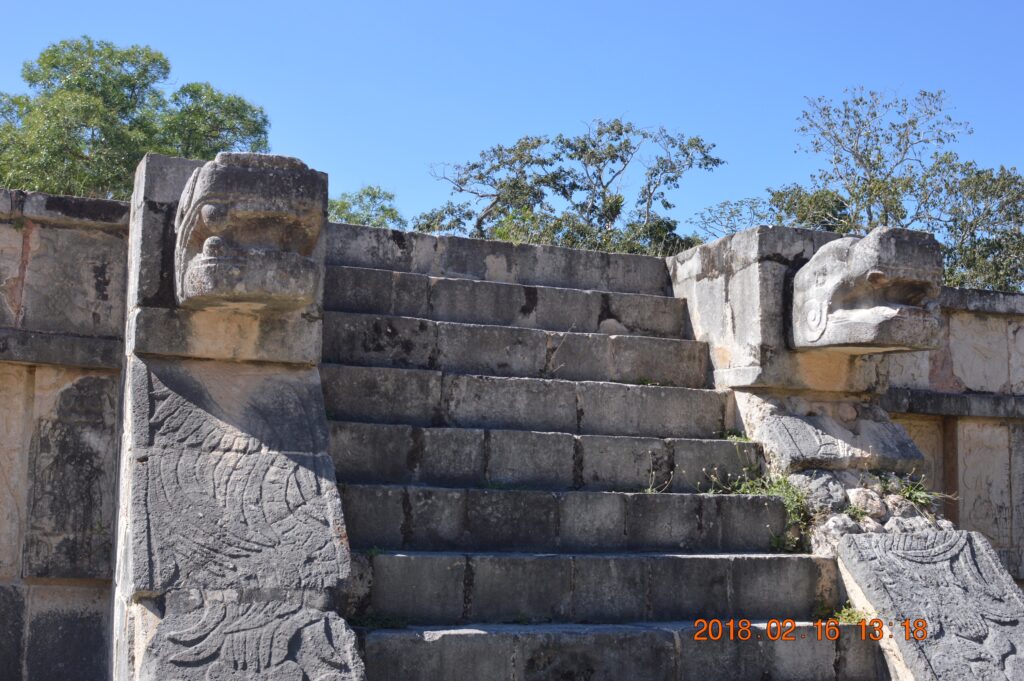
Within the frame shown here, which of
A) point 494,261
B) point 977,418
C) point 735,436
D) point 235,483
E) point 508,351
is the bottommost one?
point 235,483

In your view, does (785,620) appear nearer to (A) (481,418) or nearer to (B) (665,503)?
(B) (665,503)

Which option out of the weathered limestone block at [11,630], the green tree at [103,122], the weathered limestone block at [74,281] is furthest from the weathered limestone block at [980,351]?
the green tree at [103,122]

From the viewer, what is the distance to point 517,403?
18.0ft

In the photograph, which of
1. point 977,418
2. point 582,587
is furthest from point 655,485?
point 977,418

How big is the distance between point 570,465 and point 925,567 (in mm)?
1696

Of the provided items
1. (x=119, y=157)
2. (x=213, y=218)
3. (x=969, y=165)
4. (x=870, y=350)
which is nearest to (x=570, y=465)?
(x=870, y=350)

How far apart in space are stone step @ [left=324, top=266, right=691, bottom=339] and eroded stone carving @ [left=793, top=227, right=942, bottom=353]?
1133mm

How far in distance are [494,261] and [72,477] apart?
2.71 metres

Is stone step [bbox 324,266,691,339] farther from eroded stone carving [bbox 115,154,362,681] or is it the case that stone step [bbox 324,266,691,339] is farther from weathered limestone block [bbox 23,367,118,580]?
weathered limestone block [bbox 23,367,118,580]

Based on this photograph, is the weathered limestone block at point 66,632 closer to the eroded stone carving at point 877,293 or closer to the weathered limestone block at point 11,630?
the weathered limestone block at point 11,630

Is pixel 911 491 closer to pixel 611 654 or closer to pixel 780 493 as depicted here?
pixel 780 493

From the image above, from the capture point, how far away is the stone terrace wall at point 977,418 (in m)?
6.76

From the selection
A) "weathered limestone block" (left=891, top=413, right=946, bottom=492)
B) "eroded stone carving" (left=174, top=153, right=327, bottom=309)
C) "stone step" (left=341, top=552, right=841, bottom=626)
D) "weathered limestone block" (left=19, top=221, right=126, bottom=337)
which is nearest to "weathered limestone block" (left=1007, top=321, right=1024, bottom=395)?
"weathered limestone block" (left=891, top=413, right=946, bottom=492)

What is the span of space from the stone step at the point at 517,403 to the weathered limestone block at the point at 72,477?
105cm
